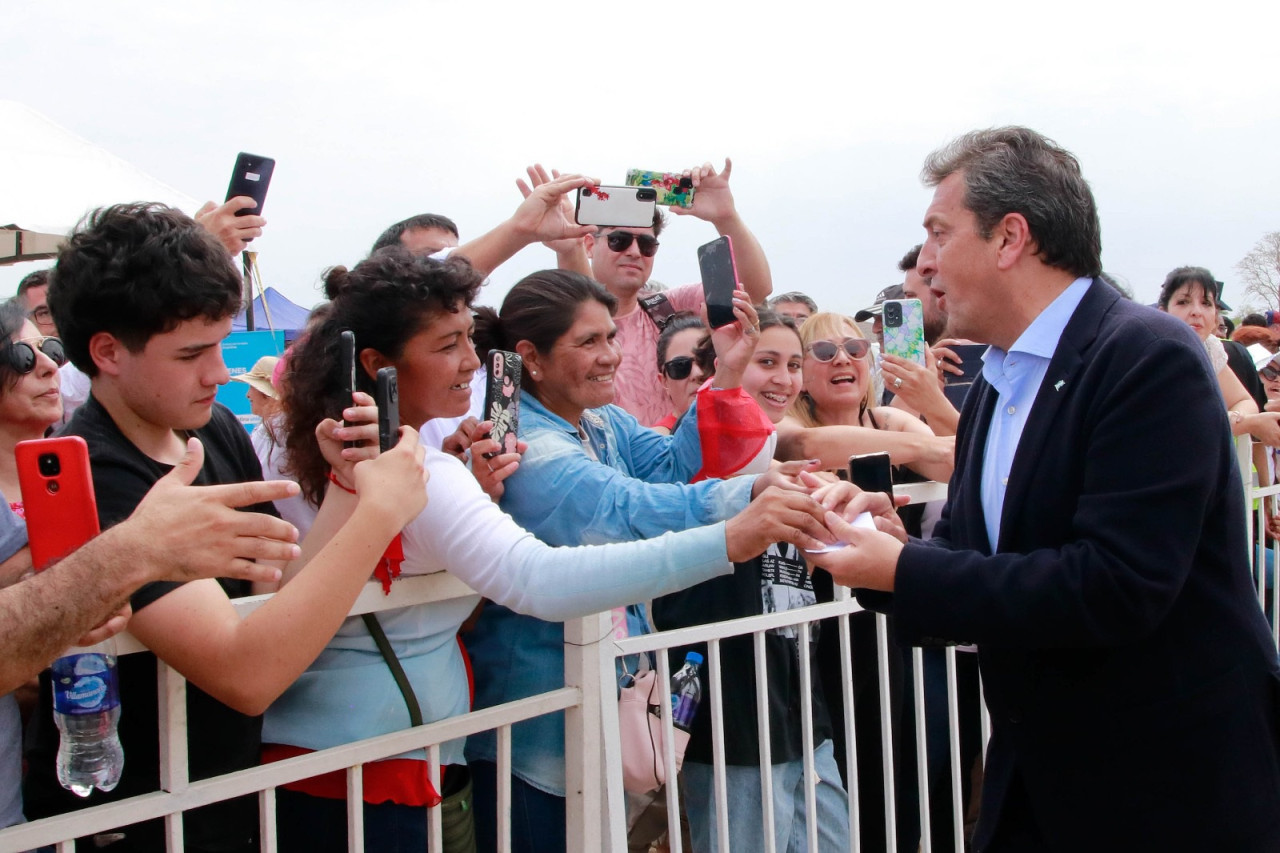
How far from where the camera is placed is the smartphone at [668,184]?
3.98 m

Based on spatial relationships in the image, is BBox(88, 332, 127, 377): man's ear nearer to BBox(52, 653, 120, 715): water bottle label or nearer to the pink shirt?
BBox(52, 653, 120, 715): water bottle label

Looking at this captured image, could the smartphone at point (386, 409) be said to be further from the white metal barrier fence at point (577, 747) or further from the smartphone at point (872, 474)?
the smartphone at point (872, 474)

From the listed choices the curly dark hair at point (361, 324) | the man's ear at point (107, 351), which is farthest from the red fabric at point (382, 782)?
the man's ear at point (107, 351)

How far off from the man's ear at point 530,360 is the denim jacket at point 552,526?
0.31 meters

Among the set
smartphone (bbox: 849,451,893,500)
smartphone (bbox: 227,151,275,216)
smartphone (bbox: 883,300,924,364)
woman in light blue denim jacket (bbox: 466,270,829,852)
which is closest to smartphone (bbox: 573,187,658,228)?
smartphone (bbox: 883,300,924,364)

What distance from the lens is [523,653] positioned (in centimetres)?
238

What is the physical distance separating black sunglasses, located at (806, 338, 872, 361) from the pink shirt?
68 centimetres

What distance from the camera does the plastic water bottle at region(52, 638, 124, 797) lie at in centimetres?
165

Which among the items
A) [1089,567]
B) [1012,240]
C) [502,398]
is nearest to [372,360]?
[502,398]

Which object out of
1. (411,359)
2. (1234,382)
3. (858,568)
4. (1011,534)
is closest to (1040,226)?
(1011,534)

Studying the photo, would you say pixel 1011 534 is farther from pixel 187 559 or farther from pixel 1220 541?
pixel 187 559

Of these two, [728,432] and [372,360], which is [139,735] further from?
[728,432]

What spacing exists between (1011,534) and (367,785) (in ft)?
4.65

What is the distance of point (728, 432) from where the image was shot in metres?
2.98
